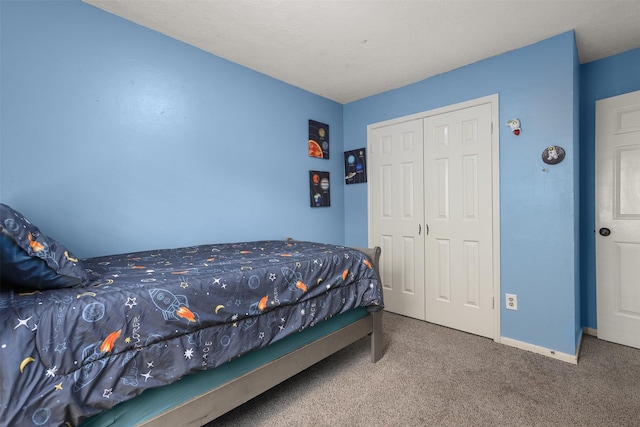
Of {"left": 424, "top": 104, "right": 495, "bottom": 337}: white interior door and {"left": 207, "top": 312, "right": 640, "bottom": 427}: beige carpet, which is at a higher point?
{"left": 424, "top": 104, "right": 495, "bottom": 337}: white interior door

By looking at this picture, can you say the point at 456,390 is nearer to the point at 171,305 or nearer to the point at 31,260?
the point at 171,305

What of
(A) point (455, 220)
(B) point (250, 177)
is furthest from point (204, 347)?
(A) point (455, 220)

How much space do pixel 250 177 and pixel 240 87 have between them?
2.60ft

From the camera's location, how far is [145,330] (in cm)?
101

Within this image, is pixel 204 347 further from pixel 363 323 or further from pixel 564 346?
pixel 564 346

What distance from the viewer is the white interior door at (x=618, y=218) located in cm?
224

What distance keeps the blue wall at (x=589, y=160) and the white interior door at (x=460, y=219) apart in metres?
0.84

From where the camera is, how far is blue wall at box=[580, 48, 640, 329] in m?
2.39

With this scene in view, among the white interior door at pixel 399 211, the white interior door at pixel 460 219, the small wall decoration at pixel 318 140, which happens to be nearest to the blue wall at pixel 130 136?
the small wall decoration at pixel 318 140

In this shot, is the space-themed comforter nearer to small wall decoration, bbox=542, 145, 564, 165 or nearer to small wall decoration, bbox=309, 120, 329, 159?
small wall decoration, bbox=309, 120, 329, 159

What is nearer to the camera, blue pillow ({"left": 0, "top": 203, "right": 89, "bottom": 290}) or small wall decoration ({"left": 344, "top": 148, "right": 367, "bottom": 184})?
blue pillow ({"left": 0, "top": 203, "right": 89, "bottom": 290})

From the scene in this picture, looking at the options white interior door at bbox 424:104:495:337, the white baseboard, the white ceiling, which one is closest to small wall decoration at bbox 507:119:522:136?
white interior door at bbox 424:104:495:337

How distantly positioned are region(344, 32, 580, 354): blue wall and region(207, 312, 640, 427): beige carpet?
0.29m

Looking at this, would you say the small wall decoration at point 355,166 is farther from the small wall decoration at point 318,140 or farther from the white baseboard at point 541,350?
the white baseboard at point 541,350
